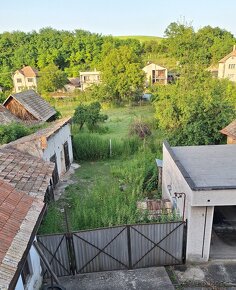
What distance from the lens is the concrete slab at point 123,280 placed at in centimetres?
815

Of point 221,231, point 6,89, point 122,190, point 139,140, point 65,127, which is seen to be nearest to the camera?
point 221,231

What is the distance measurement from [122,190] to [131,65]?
114 ft

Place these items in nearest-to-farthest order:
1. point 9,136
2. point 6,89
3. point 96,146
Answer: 1. point 9,136
2. point 96,146
3. point 6,89

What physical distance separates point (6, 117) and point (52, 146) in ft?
27.1

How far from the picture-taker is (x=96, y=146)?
19953 mm

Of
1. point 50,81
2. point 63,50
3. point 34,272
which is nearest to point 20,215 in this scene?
point 34,272

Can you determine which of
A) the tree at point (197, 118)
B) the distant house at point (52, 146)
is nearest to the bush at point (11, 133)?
the distant house at point (52, 146)

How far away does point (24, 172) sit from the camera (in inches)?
365

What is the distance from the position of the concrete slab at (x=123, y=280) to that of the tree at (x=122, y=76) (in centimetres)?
3814

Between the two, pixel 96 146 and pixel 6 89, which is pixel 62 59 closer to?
pixel 6 89

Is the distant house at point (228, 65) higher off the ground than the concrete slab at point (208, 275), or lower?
higher

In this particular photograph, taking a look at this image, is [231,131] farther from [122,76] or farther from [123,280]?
[122,76]

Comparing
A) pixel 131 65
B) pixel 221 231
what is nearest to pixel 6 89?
pixel 131 65

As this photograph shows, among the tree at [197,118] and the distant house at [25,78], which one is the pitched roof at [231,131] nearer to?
the tree at [197,118]
